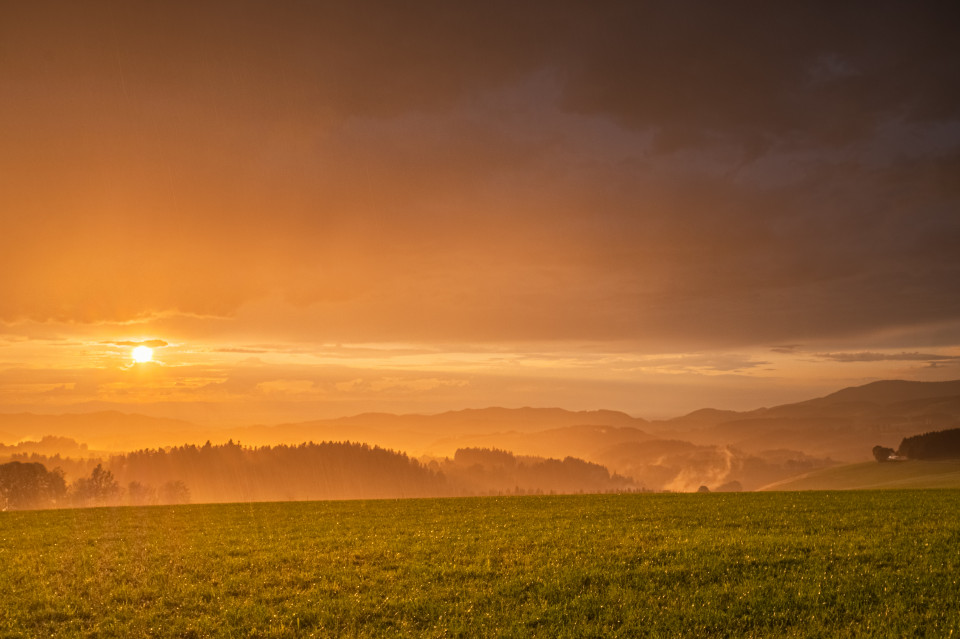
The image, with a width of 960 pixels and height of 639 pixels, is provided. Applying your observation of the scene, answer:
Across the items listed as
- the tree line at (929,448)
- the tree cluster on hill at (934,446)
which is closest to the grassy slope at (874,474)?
the tree line at (929,448)

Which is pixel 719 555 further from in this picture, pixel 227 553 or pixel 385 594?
pixel 227 553

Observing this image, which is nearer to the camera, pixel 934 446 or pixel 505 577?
pixel 505 577

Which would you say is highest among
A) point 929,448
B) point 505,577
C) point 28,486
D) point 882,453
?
point 505,577

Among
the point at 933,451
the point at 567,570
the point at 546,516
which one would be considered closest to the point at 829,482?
the point at 933,451

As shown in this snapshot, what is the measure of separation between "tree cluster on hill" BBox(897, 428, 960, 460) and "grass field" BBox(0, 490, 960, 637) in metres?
160

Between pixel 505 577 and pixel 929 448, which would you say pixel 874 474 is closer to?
pixel 929 448

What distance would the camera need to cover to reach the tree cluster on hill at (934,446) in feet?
515

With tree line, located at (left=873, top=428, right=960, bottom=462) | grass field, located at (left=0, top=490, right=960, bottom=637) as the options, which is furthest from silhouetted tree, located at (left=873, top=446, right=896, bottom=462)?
grass field, located at (left=0, top=490, right=960, bottom=637)

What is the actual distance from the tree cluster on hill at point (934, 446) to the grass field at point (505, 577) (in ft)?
526

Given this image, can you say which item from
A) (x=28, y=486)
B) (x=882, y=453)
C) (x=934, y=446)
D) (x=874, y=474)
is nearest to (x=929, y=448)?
(x=934, y=446)

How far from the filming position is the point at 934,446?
16100 cm

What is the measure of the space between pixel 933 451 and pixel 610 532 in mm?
177796

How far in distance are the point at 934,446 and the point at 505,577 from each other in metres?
187

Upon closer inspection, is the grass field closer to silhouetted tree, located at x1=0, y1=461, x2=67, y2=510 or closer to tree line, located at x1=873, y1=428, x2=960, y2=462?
tree line, located at x1=873, y1=428, x2=960, y2=462
